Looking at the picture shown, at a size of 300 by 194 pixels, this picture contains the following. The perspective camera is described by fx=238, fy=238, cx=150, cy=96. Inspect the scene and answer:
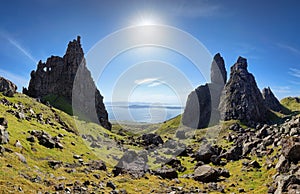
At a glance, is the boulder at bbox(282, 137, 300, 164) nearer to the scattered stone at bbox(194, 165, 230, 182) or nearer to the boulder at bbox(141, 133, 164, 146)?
the scattered stone at bbox(194, 165, 230, 182)

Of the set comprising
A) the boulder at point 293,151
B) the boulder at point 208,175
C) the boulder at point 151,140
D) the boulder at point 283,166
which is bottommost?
the boulder at point 208,175

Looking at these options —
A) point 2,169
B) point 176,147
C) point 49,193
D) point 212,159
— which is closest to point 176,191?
point 49,193

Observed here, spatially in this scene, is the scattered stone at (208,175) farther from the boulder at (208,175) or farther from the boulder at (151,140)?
the boulder at (151,140)

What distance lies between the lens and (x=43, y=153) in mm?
57719

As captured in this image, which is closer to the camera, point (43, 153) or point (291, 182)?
point (291, 182)

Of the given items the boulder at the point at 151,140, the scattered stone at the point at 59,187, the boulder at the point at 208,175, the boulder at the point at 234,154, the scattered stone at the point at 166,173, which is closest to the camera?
the scattered stone at the point at 59,187

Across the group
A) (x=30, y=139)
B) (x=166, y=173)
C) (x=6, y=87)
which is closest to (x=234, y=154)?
(x=166, y=173)

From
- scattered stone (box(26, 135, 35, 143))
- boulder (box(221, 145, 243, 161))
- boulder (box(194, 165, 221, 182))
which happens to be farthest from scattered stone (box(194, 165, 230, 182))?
scattered stone (box(26, 135, 35, 143))

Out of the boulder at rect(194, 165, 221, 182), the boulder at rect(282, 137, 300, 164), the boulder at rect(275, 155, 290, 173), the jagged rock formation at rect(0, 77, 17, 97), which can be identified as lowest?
the boulder at rect(194, 165, 221, 182)

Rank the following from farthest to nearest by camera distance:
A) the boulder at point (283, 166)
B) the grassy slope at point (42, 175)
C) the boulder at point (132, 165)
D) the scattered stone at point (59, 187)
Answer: the boulder at point (132, 165) < the boulder at point (283, 166) < the scattered stone at point (59, 187) < the grassy slope at point (42, 175)

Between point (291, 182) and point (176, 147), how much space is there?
300ft

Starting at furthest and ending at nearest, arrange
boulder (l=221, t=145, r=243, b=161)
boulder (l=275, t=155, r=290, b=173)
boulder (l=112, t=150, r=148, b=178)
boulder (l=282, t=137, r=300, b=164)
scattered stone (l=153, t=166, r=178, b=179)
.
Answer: boulder (l=221, t=145, r=243, b=161) < scattered stone (l=153, t=166, r=178, b=179) < boulder (l=112, t=150, r=148, b=178) < boulder (l=275, t=155, r=290, b=173) < boulder (l=282, t=137, r=300, b=164)

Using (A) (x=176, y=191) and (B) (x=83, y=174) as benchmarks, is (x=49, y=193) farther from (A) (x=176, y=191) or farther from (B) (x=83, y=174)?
(A) (x=176, y=191)

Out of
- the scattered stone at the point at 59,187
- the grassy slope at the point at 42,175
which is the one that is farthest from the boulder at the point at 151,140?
the scattered stone at the point at 59,187
